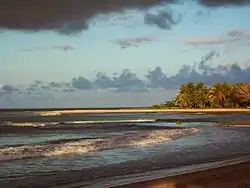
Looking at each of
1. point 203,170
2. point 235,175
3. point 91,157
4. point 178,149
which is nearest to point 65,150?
point 91,157

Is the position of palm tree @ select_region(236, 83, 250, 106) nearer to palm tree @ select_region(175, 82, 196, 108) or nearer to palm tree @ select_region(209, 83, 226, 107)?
palm tree @ select_region(209, 83, 226, 107)

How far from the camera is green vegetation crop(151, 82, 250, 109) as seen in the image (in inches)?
6033

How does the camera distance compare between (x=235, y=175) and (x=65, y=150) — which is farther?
(x=65, y=150)

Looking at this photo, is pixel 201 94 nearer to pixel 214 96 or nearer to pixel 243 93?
pixel 214 96

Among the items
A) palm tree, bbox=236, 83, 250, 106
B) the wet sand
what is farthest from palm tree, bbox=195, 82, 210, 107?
the wet sand

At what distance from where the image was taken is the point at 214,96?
520ft

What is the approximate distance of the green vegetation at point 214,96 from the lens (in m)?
153

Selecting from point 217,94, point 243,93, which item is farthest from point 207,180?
point 217,94

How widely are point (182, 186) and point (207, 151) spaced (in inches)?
491

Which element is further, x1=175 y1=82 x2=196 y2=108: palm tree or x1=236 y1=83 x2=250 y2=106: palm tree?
x1=175 y1=82 x2=196 y2=108: palm tree

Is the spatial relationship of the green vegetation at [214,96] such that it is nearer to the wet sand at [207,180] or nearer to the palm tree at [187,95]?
the palm tree at [187,95]

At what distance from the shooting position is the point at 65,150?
25.1 meters

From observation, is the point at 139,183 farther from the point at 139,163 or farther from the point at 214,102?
the point at 214,102

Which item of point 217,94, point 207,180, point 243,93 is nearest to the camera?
point 207,180
